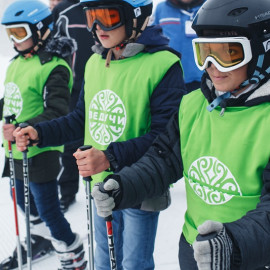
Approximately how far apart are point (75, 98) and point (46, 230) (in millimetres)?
→ 1652

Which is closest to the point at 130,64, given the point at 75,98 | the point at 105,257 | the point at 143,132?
the point at 143,132

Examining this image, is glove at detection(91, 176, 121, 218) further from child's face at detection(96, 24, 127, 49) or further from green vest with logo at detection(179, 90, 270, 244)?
child's face at detection(96, 24, 127, 49)

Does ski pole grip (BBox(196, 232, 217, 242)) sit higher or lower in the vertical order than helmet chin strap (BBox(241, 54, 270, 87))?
lower

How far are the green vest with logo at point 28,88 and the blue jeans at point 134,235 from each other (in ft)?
2.99

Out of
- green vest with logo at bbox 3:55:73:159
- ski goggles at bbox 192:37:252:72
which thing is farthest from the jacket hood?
green vest with logo at bbox 3:55:73:159

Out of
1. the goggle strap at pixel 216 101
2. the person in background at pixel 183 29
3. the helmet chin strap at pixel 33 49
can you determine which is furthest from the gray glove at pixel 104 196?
the person in background at pixel 183 29

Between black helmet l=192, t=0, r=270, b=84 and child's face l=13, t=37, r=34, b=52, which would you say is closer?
black helmet l=192, t=0, r=270, b=84

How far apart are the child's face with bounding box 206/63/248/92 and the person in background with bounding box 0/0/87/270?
4.61ft

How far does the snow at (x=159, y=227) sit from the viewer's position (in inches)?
125

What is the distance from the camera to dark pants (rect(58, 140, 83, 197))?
4.16 meters

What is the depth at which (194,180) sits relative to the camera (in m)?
1.62

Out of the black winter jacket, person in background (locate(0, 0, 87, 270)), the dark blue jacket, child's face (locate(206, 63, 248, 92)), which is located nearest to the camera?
the black winter jacket

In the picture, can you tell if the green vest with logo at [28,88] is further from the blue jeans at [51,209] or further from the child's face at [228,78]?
the child's face at [228,78]

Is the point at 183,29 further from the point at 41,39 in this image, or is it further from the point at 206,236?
the point at 206,236
